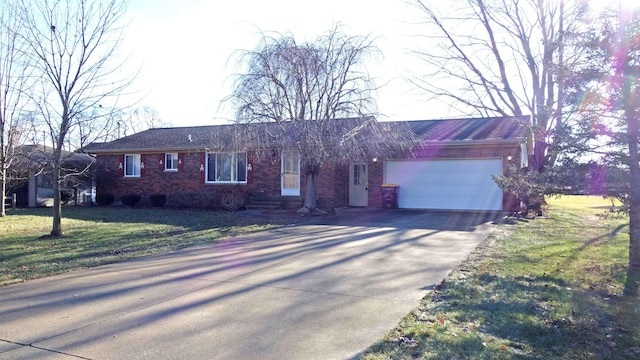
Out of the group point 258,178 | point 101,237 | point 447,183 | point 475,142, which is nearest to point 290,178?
point 258,178

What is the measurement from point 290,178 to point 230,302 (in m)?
15.2

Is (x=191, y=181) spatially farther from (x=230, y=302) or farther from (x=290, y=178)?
(x=230, y=302)

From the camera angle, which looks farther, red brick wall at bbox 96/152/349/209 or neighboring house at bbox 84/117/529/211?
red brick wall at bbox 96/152/349/209

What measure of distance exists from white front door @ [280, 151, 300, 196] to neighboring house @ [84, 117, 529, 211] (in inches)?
1.8

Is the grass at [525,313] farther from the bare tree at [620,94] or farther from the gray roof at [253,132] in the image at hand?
the gray roof at [253,132]

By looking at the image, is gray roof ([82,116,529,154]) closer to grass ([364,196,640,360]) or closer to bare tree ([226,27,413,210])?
bare tree ([226,27,413,210])

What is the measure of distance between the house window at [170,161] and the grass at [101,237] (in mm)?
5583

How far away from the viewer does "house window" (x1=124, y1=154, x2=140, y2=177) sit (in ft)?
79.2

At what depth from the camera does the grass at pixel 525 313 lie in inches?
167

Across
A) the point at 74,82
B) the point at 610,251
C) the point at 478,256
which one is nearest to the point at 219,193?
the point at 74,82

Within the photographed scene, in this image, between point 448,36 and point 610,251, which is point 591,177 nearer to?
point 610,251

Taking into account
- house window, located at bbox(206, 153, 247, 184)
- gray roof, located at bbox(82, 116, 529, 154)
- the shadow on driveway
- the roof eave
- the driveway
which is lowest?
the driveway

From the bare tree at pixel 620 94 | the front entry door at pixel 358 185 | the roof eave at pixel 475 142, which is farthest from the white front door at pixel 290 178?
the bare tree at pixel 620 94

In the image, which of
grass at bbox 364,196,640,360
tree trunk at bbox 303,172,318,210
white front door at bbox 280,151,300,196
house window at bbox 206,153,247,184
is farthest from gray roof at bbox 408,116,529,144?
grass at bbox 364,196,640,360
